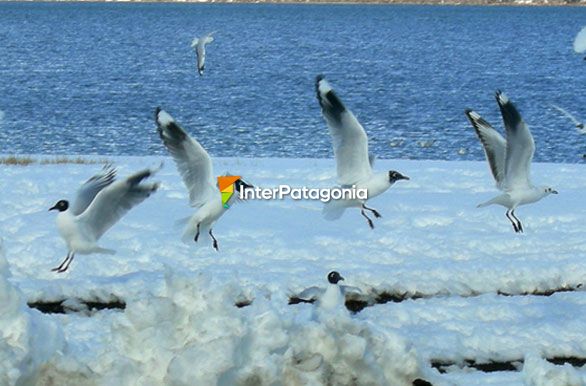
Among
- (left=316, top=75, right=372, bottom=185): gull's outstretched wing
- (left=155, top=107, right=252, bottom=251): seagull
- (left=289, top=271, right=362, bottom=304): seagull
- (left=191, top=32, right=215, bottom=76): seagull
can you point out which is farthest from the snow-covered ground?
(left=191, top=32, right=215, bottom=76): seagull

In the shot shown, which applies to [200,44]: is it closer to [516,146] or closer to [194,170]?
[516,146]

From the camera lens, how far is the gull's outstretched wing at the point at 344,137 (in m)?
11.6

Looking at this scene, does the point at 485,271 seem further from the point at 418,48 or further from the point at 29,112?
the point at 418,48

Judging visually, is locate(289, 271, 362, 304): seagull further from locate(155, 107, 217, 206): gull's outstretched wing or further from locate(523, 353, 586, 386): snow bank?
locate(523, 353, 586, 386): snow bank

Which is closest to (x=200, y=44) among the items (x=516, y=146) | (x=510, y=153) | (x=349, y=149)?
(x=510, y=153)

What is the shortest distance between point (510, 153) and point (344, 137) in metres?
1.74

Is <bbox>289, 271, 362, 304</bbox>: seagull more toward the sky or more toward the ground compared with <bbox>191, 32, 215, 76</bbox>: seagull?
more toward the sky

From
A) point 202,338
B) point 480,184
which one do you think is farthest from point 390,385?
point 480,184

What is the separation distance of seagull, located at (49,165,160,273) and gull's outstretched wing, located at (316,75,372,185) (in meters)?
1.49

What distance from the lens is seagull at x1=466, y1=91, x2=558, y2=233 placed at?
40.5 ft

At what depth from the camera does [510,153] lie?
1291 cm

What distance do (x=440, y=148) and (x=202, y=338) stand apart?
3262 cm

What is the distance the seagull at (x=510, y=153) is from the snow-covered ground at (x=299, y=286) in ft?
2.63

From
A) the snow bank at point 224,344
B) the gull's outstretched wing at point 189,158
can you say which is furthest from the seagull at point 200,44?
the snow bank at point 224,344
